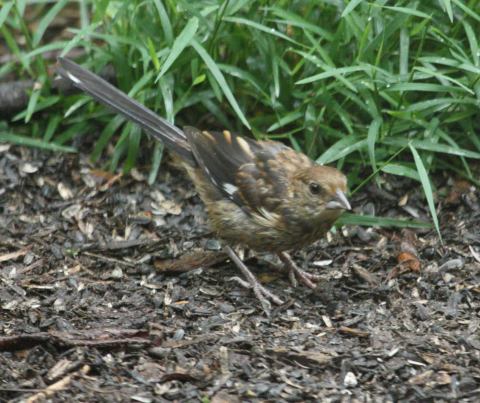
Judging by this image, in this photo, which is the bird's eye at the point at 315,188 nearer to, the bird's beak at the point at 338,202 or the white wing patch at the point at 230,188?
the bird's beak at the point at 338,202

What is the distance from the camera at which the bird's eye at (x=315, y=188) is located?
17.8 ft

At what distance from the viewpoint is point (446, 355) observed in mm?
4840

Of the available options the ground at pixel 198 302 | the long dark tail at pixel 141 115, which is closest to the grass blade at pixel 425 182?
the ground at pixel 198 302

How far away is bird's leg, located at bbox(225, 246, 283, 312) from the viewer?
5486mm

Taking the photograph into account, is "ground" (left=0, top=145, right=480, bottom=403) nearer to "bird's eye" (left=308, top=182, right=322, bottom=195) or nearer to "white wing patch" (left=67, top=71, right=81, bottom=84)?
"bird's eye" (left=308, top=182, right=322, bottom=195)

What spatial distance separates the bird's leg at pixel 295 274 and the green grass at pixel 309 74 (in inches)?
A: 22.6

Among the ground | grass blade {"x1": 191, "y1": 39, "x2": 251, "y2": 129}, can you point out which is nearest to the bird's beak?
the ground

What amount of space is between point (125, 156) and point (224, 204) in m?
1.14

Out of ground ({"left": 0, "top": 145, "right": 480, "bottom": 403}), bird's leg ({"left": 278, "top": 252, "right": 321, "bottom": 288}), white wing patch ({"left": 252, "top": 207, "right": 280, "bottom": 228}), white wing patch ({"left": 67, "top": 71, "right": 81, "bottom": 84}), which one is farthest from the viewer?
white wing patch ({"left": 67, "top": 71, "right": 81, "bottom": 84})

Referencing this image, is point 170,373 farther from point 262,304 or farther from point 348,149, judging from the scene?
point 348,149

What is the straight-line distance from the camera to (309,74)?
620 cm

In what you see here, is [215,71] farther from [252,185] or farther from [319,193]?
[319,193]

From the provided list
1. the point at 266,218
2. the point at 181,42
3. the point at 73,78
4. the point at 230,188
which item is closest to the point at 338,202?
the point at 266,218

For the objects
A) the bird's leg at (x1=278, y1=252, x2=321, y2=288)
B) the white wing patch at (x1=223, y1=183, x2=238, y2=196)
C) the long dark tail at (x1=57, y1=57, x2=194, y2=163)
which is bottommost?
the bird's leg at (x1=278, y1=252, x2=321, y2=288)
